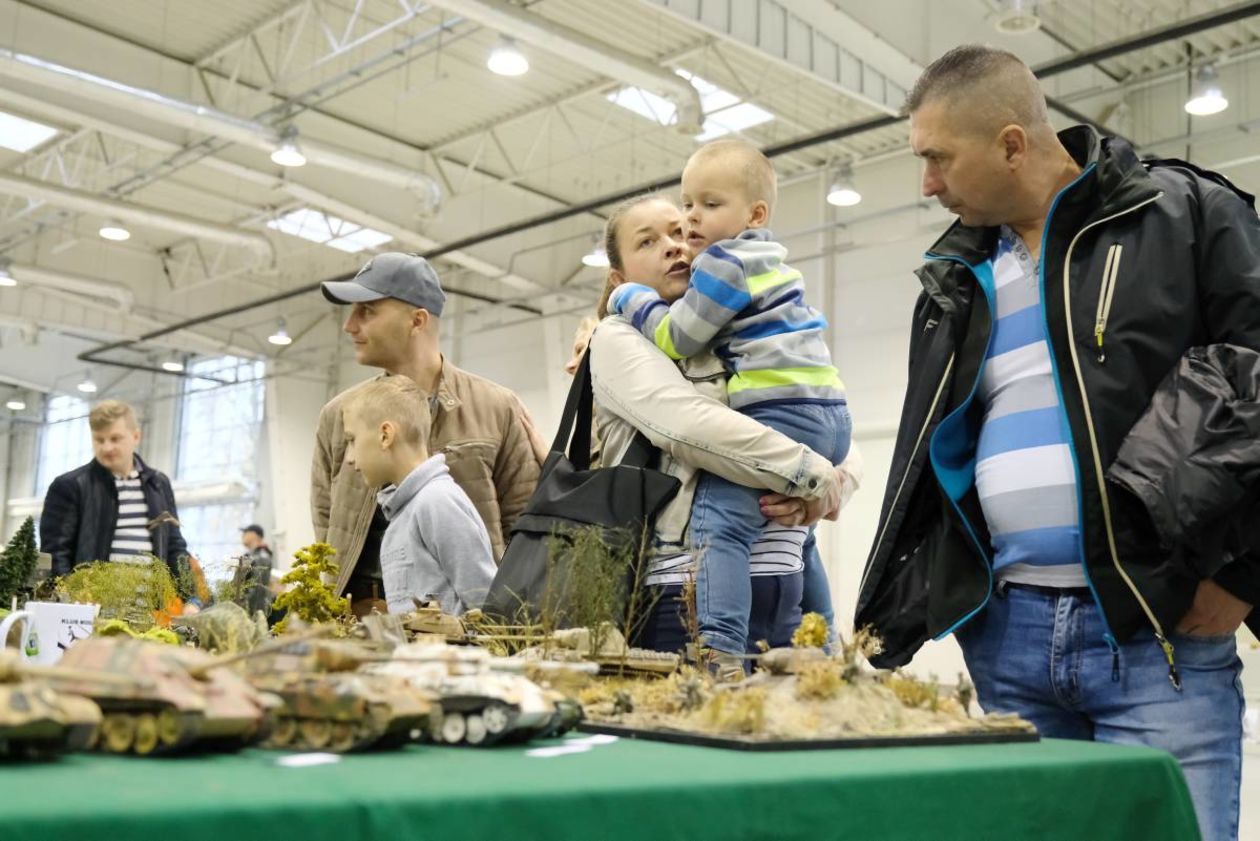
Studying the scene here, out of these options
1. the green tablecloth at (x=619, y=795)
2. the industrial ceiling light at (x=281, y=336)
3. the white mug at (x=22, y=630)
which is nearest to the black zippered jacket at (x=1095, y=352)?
the green tablecloth at (x=619, y=795)

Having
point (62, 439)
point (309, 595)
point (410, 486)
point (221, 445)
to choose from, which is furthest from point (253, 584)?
point (62, 439)

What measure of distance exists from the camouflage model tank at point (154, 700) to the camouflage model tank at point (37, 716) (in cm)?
1

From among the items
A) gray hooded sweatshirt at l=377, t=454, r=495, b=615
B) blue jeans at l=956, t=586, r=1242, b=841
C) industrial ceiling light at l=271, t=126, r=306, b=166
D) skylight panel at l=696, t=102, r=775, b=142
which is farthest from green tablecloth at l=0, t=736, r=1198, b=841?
skylight panel at l=696, t=102, r=775, b=142

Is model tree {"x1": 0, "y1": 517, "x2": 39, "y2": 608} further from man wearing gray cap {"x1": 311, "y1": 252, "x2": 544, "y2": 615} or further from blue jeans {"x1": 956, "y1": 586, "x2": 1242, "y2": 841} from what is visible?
blue jeans {"x1": 956, "y1": 586, "x2": 1242, "y2": 841}

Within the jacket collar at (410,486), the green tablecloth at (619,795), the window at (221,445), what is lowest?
the green tablecloth at (619,795)

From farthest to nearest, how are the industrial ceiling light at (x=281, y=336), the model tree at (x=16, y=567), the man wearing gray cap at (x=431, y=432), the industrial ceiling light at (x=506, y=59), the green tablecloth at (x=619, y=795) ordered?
the industrial ceiling light at (x=281, y=336) < the industrial ceiling light at (x=506, y=59) < the man wearing gray cap at (x=431, y=432) < the model tree at (x=16, y=567) < the green tablecloth at (x=619, y=795)

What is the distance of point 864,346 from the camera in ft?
42.0

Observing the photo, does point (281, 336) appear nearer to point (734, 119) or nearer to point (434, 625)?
point (734, 119)

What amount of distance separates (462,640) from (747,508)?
0.50 metres

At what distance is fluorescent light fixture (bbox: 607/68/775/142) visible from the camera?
11852 millimetres

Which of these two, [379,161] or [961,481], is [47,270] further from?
[961,481]

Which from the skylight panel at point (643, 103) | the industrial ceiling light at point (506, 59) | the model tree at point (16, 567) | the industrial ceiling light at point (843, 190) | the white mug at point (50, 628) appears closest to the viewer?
the white mug at point (50, 628)

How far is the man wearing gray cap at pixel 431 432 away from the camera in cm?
275

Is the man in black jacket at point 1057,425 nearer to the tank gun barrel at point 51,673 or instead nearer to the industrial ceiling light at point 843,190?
the tank gun barrel at point 51,673
